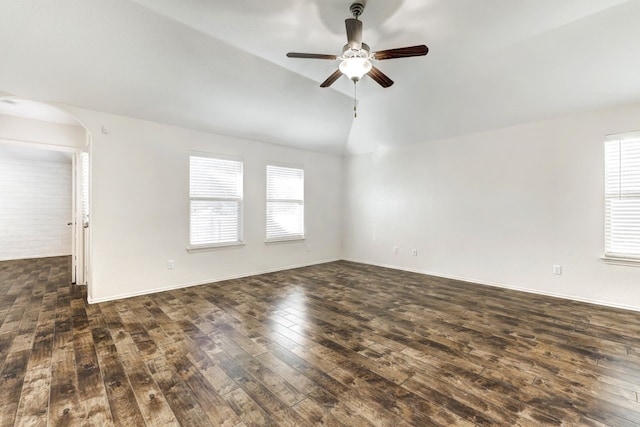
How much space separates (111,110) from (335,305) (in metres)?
3.97

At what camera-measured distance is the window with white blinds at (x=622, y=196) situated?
3.50 m

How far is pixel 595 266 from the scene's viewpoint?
3729mm

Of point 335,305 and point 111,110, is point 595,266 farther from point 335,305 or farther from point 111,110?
point 111,110

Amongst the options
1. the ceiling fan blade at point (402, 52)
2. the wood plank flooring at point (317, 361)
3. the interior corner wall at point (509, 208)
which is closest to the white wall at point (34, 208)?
the wood plank flooring at point (317, 361)

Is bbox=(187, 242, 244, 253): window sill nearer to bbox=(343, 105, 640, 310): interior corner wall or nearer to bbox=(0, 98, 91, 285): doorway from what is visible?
bbox=(0, 98, 91, 285): doorway

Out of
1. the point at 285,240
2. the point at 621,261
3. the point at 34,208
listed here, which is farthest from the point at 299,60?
the point at 34,208

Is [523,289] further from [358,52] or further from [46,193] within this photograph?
[46,193]

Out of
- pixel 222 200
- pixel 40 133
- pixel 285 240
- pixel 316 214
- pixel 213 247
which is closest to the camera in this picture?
pixel 40 133

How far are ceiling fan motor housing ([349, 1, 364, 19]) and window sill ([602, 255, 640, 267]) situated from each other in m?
4.26

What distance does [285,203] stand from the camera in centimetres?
591

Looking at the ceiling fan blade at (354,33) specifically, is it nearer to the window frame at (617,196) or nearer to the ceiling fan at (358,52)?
the ceiling fan at (358,52)

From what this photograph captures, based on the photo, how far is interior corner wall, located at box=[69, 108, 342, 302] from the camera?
3.77 meters

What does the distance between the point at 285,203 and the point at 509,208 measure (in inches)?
158

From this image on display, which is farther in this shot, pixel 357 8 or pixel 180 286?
pixel 180 286
